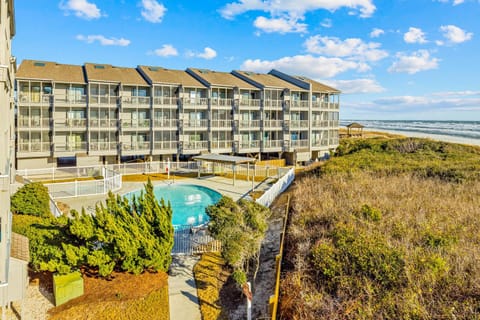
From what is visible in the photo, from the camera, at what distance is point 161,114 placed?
112 ft

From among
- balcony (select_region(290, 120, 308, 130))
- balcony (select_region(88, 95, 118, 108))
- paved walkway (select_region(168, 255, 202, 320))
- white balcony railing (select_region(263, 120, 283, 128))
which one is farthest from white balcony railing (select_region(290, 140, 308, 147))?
paved walkway (select_region(168, 255, 202, 320))

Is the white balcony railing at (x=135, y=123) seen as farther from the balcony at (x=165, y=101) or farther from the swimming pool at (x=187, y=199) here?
the swimming pool at (x=187, y=199)

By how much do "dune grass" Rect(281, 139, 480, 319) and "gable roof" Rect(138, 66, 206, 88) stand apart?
2211 centimetres

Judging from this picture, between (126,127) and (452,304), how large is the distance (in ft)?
100

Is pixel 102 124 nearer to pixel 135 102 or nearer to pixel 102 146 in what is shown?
pixel 102 146

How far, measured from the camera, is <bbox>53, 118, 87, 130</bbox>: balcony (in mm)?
29719

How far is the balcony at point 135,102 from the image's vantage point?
105 ft

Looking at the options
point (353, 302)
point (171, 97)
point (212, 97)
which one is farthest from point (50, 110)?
point (353, 302)

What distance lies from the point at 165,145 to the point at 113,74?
29.9ft

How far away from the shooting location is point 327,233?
1072cm

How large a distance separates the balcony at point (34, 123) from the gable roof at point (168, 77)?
34.5 feet

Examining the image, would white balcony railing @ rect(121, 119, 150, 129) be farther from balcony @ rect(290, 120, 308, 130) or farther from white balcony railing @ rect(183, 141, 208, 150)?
balcony @ rect(290, 120, 308, 130)

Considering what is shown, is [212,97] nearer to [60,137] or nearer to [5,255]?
[60,137]

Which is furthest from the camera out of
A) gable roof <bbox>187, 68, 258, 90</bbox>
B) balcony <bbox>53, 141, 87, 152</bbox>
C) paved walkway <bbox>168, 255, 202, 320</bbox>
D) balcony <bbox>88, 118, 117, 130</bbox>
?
gable roof <bbox>187, 68, 258, 90</bbox>
